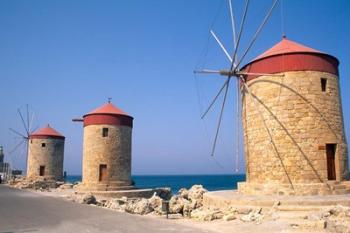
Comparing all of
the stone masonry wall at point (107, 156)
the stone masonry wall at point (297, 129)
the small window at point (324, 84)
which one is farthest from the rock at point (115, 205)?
the small window at point (324, 84)

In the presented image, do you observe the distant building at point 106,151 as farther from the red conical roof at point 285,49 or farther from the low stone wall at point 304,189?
the red conical roof at point 285,49

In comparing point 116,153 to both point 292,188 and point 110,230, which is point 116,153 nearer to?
point 292,188

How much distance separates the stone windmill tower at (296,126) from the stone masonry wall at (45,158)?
20.5m

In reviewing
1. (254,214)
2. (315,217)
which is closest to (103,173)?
(254,214)

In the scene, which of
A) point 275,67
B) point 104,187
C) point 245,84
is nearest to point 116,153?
point 104,187

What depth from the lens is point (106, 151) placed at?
814 inches

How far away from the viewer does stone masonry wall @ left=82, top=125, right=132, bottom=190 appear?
20609 mm

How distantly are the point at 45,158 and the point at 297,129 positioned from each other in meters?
22.9

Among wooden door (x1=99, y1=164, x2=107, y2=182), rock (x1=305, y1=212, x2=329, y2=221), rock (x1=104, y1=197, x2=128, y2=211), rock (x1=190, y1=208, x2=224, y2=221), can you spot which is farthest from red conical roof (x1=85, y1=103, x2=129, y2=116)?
rock (x1=305, y1=212, x2=329, y2=221)

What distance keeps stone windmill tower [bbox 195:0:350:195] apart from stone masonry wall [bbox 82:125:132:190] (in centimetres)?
985

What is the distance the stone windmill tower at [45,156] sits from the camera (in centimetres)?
2855

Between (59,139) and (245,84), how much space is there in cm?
2100

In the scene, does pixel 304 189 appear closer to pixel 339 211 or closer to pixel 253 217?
pixel 339 211

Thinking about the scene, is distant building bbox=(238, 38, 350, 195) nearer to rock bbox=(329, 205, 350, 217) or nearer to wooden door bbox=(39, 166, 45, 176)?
rock bbox=(329, 205, 350, 217)
